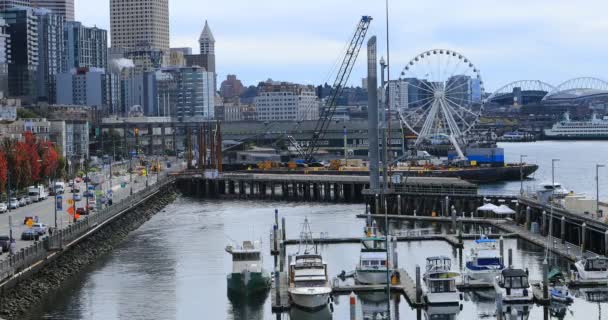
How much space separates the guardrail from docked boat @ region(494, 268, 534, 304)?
65.0 ft

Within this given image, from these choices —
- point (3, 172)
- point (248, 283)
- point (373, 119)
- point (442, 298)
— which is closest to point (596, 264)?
point (442, 298)

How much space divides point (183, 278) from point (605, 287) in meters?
19.5

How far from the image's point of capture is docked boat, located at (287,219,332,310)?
4522 centimetres

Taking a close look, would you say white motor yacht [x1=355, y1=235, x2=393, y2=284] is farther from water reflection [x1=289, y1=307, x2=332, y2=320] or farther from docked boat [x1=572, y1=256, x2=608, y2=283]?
docked boat [x1=572, y1=256, x2=608, y2=283]

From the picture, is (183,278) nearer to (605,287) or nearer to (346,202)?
(605,287)

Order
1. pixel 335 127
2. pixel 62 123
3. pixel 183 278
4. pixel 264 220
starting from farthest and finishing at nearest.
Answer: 1. pixel 335 127
2. pixel 62 123
3. pixel 264 220
4. pixel 183 278

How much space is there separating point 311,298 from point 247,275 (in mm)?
5360

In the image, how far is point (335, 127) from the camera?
184500mm

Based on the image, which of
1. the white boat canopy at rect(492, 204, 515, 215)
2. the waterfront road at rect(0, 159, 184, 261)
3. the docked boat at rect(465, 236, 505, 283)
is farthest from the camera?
the white boat canopy at rect(492, 204, 515, 215)

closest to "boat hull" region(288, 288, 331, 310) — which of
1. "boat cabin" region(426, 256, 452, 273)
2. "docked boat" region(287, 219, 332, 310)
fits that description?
"docked boat" region(287, 219, 332, 310)

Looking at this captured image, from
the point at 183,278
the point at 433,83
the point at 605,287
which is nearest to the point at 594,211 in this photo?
the point at 605,287

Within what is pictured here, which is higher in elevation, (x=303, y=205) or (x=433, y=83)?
(x=433, y=83)

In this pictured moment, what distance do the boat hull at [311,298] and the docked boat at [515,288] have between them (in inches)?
271

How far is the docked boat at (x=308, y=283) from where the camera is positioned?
148ft
